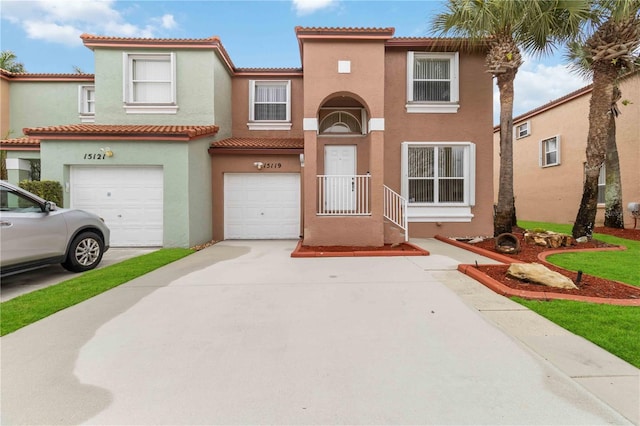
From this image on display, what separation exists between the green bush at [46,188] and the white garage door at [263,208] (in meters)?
4.63

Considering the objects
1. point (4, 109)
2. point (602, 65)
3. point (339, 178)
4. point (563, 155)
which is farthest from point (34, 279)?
point (563, 155)

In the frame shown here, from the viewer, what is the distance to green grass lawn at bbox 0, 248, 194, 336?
375 centimetres

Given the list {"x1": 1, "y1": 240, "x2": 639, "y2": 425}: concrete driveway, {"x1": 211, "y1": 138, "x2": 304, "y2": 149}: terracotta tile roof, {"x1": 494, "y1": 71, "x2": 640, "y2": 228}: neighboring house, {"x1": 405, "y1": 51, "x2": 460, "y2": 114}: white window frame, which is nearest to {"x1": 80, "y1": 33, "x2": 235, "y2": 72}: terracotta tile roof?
{"x1": 211, "y1": 138, "x2": 304, "y2": 149}: terracotta tile roof

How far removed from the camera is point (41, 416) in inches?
82.4

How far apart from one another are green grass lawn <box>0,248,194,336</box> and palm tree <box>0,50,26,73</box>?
1532 cm

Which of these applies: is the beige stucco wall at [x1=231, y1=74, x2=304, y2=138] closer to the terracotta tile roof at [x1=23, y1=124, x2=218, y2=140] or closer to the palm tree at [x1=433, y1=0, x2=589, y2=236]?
the terracotta tile roof at [x1=23, y1=124, x2=218, y2=140]

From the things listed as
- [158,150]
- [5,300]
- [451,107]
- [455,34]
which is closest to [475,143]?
[451,107]

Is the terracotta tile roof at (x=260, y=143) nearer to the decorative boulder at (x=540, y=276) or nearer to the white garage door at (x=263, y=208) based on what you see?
the white garage door at (x=263, y=208)

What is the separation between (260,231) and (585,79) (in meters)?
14.5

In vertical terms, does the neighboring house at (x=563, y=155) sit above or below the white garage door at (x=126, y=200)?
above

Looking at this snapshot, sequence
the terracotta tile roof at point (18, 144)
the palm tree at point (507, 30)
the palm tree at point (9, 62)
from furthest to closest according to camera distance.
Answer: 1. the palm tree at point (9, 62)
2. the terracotta tile roof at point (18, 144)
3. the palm tree at point (507, 30)

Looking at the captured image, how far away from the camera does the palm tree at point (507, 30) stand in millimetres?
7862

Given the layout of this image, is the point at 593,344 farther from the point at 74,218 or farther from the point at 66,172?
the point at 66,172

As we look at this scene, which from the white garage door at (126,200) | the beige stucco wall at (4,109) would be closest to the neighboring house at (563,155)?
the white garage door at (126,200)
